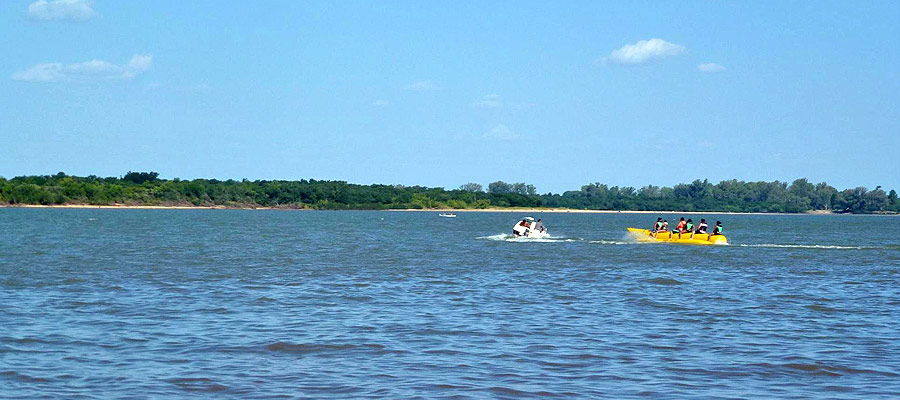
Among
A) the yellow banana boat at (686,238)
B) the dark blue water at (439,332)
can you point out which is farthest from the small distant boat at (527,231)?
the dark blue water at (439,332)

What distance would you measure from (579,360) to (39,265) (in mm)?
23792

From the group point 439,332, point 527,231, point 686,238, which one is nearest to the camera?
point 439,332

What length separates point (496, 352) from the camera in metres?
16.0

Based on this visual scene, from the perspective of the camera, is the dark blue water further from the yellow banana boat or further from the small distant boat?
the small distant boat

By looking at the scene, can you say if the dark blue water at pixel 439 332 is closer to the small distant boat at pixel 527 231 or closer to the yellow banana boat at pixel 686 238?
the yellow banana boat at pixel 686 238

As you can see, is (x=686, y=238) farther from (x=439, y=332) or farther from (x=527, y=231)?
(x=439, y=332)

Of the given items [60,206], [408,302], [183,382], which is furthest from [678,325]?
[60,206]

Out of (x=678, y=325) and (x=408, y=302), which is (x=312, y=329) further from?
(x=678, y=325)

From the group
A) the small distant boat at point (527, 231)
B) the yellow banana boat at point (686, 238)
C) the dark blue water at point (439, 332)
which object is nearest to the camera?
the dark blue water at point (439, 332)

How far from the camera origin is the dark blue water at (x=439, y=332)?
13.5m

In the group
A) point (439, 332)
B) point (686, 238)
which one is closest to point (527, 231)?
point (686, 238)

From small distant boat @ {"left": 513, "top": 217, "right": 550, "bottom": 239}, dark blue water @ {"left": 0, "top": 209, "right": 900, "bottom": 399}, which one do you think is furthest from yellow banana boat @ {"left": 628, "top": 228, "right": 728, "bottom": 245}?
dark blue water @ {"left": 0, "top": 209, "right": 900, "bottom": 399}

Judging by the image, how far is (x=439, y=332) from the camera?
59.0 ft

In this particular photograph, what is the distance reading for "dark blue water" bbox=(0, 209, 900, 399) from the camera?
1353 cm
